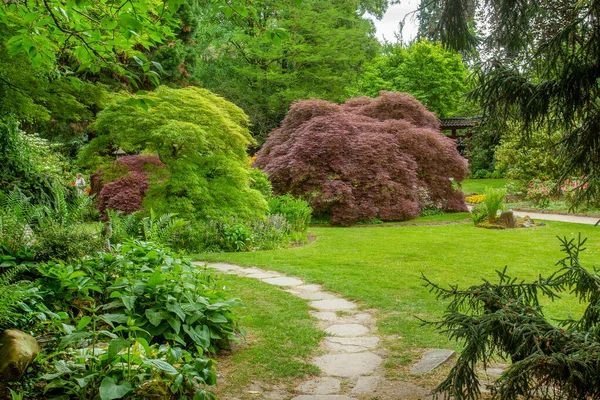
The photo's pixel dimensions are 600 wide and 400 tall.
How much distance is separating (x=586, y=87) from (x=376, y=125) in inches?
448

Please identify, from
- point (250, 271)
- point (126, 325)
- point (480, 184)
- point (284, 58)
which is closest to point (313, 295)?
point (250, 271)

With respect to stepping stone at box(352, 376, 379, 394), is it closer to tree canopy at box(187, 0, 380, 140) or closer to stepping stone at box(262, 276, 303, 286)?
stepping stone at box(262, 276, 303, 286)

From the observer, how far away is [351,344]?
3.88 m

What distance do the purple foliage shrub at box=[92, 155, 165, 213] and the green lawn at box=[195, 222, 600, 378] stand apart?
7.89 feet

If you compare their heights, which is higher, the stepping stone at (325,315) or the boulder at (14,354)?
the boulder at (14,354)

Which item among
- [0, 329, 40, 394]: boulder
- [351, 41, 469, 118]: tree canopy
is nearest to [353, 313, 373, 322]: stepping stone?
[0, 329, 40, 394]: boulder

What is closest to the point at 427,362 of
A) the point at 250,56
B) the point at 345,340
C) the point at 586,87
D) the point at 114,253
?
the point at 345,340

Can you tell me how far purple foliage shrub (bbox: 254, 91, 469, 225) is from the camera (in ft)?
41.1

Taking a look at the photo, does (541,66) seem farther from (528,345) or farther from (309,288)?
(309,288)

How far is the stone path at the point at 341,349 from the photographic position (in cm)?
307

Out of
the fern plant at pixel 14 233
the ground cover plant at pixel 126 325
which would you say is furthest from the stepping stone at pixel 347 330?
the fern plant at pixel 14 233

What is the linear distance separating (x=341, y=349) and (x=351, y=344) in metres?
0.14

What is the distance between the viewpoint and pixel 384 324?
4.32 meters

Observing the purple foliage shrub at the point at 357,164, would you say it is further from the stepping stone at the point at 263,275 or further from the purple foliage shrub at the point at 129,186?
the stepping stone at the point at 263,275
